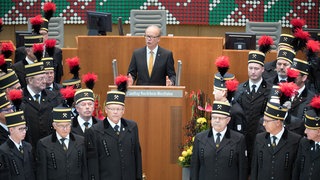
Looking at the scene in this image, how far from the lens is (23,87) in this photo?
13570mm

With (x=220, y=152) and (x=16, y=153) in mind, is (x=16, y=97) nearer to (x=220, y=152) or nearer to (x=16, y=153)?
(x=16, y=153)

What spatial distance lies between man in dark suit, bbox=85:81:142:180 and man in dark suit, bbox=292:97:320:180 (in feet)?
6.65

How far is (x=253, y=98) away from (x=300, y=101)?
707mm

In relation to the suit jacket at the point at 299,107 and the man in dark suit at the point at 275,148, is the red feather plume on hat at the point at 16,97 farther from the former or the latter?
the suit jacket at the point at 299,107

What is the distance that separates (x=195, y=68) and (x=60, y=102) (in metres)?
3.00

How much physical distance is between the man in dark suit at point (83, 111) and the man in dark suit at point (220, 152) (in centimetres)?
137

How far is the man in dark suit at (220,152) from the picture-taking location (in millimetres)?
11562

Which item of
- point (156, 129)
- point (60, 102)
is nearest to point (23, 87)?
point (60, 102)

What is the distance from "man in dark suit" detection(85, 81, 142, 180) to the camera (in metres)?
11.8

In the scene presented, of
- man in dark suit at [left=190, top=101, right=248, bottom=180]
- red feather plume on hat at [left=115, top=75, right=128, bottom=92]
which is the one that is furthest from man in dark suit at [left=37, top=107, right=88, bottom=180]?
man in dark suit at [left=190, top=101, right=248, bottom=180]

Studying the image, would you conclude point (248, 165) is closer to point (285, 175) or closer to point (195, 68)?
point (285, 175)

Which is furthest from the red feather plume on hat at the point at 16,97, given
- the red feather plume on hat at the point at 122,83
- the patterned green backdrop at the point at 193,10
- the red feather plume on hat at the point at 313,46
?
the patterned green backdrop at the point at 193,10

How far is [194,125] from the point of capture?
41.4 ft

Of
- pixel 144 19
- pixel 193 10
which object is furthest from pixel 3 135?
pixel 193 10
